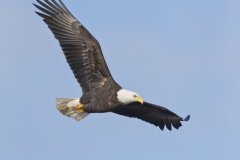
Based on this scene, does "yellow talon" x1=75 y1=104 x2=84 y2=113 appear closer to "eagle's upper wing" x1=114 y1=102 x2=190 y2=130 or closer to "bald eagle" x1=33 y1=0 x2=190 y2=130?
"bald eagle" x1=33 y1=0 x2=190 y2=130

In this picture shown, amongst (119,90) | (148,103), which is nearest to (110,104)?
(119,90)

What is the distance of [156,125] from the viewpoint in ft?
56.1

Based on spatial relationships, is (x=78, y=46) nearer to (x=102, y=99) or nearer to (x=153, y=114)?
(x=102, y=99)

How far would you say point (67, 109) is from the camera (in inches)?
637

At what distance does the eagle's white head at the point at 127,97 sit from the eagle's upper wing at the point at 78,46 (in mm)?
563

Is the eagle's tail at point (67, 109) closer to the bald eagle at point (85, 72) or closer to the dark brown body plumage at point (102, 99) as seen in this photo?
the bald eagle at point (85, 72)

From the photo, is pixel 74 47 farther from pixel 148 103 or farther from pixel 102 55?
pixel 148 103

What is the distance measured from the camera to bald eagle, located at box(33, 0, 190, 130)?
15.5 m

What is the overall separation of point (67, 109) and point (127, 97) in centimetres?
144

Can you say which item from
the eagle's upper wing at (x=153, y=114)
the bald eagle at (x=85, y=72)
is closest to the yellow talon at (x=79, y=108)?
the bald eagle at (x=85, y=72)

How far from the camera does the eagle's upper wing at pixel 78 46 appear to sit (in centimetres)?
1596

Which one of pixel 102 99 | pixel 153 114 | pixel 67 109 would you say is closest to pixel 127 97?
pixel 102 99

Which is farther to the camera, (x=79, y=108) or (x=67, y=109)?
(x=67, y=109)

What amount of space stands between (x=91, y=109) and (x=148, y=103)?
1522 millimetres
